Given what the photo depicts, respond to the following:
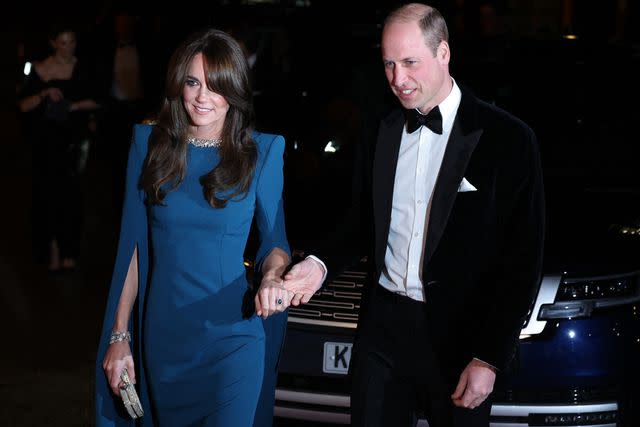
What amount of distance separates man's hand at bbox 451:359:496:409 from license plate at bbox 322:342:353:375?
4.65 ft

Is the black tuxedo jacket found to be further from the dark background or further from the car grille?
the dark background

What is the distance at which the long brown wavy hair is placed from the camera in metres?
3.15

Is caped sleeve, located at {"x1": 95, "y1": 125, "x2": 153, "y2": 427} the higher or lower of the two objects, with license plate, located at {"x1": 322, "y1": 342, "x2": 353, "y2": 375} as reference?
higher

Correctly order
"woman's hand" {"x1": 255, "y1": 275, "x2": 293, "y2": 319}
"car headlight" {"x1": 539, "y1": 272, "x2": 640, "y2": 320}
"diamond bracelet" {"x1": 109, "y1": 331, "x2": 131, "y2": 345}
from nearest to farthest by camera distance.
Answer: "woman's hand" {"x1": 255, "y1": 275, "x2": 293, "y2": 319}
"diamond bracelet" {"x1": 109, "y1": 331, "x2": 131, "y2": 345}
"car headlight" {"x1": 539, "y1": 272, "x2": 640, "y2": 320}

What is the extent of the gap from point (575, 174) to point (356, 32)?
1.90 m

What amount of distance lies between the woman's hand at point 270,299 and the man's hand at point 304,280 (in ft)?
0.11

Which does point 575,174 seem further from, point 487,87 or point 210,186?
point 210,186

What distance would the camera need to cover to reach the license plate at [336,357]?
4453 mm

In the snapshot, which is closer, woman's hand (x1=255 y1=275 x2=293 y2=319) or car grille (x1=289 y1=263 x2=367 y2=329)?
woman's hand (x1=255 y1=275 x2=293 y2=319)

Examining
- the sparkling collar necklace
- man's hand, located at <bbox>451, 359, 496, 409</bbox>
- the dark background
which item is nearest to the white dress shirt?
man's hand, located at <bbox>451, 359, 496, 409</bbox>

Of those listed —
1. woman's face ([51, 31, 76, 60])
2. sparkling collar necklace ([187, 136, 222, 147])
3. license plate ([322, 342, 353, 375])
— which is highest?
woman's face ([51, 31, 76, 60])

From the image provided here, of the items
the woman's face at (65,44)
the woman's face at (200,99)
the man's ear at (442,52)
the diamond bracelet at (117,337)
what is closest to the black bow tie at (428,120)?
the man's ear at (442,52)

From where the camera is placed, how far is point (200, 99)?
10.4 feet

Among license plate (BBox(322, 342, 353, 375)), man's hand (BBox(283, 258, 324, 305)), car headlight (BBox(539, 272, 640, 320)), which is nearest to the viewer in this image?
man's hand (BBox(283, 258, 324, 305))
